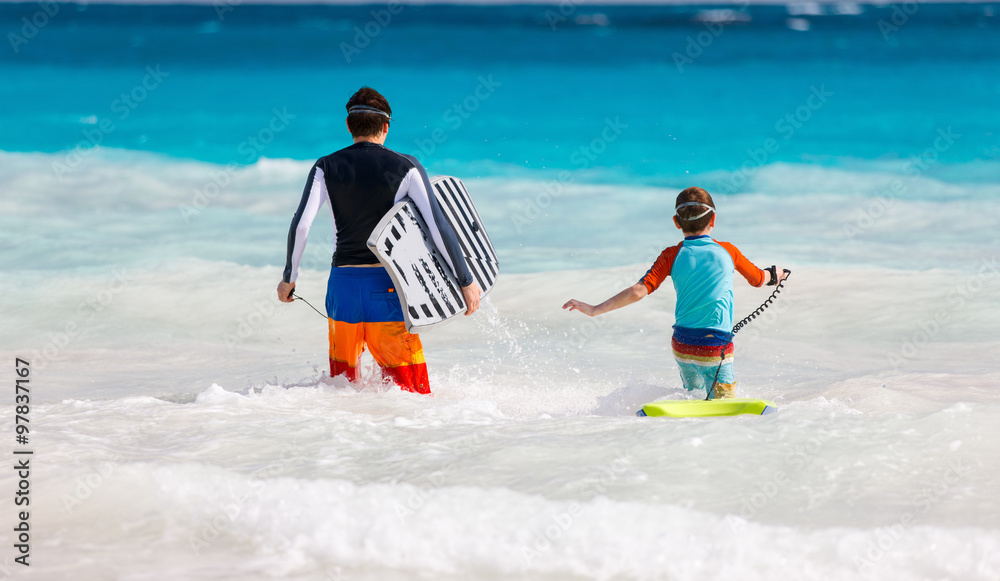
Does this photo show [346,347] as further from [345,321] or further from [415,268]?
[415,268]

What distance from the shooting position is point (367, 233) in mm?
4258

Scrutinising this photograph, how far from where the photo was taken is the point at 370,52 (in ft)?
113

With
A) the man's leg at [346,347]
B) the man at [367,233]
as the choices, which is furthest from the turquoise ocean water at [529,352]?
the man at [367,233]

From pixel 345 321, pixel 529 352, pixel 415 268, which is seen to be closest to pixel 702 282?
pixel 415 268

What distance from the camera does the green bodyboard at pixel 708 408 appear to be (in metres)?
3.81

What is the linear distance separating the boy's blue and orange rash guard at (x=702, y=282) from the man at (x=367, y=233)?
1.00 meters

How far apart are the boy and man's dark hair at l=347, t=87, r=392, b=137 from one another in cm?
130

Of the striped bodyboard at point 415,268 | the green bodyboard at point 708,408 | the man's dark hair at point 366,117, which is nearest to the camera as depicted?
the green bodyboard at point 708,408

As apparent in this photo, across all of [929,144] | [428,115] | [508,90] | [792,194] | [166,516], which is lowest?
[166,516]

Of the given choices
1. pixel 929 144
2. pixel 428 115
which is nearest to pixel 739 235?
pixel 929 144

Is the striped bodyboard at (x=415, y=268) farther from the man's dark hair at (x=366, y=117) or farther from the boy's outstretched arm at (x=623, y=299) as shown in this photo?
the boy's outstretched arm at (x=623, y=299)

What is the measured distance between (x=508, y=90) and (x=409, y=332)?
23.7 m

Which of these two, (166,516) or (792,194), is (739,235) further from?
(166,516)

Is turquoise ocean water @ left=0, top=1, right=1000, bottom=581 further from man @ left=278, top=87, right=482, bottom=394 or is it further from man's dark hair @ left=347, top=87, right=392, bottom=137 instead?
man's dark hair @ left=347, top=87, right=392, bottom=137
